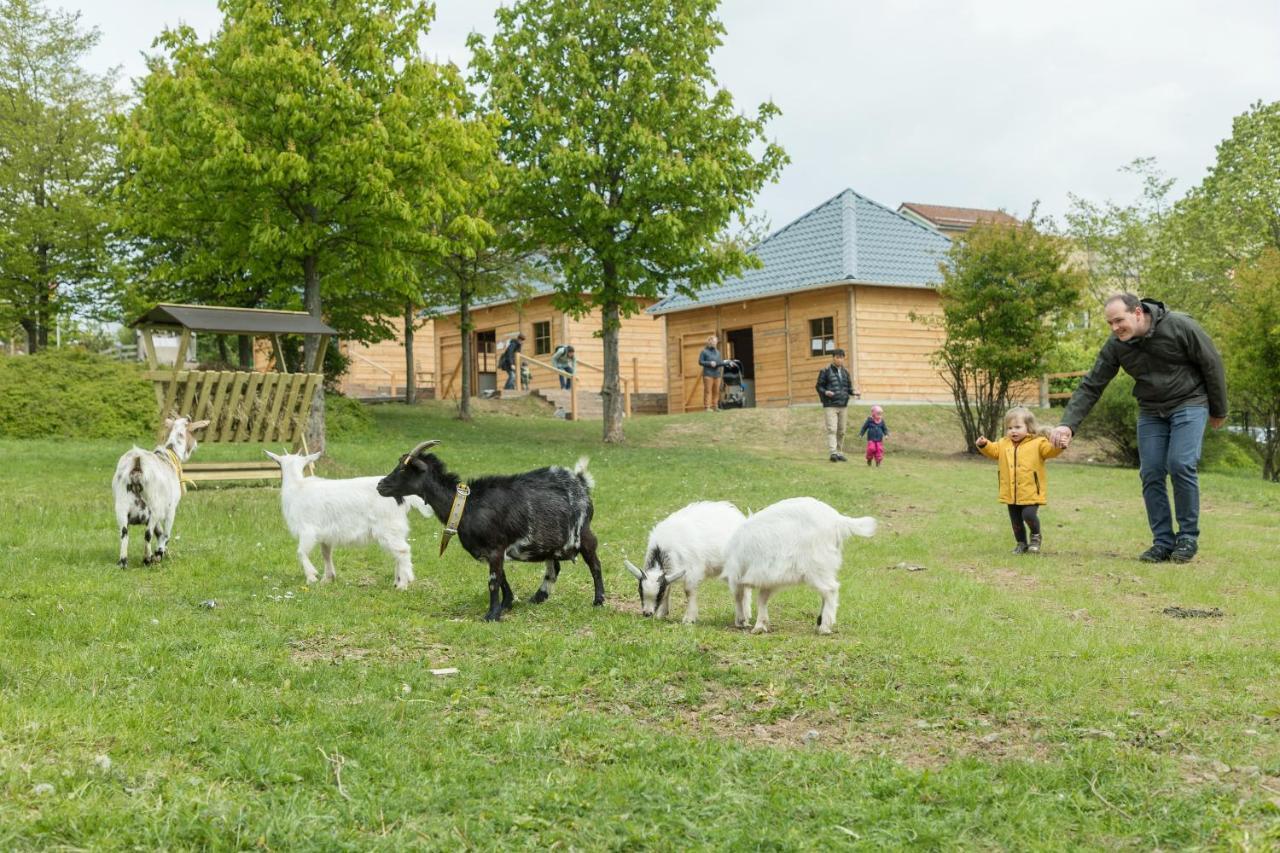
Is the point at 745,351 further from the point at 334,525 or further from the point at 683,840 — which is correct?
the point at 683,840

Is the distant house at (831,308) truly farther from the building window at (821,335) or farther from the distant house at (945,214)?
the distant house at (945,214)

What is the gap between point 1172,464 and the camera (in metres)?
10.1

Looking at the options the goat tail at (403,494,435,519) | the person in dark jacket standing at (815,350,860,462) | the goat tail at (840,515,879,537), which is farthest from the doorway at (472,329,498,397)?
the goat tail at (840,515,879,537)

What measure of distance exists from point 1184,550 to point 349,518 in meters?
7.46

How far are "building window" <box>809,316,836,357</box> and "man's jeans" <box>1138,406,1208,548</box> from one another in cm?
2200

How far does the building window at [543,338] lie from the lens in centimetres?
4162

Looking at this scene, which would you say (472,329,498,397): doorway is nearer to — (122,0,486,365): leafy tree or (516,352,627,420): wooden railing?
(516,352,627,420): wooden railing

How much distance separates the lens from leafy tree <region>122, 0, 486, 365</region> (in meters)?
17.4

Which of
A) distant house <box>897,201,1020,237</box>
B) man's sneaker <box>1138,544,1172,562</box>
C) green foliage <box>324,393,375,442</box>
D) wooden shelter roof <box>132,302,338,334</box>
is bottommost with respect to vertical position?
man's sneaker <box>1138,544,1172,562</box>

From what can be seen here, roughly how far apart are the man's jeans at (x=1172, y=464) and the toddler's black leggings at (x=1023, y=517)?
1.09 m

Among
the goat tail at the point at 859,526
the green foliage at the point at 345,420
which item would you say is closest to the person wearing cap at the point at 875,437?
the green foliage at the point at 345,420

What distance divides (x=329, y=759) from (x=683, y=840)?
1544 mm

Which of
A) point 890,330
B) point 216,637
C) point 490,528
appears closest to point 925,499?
point 490,528

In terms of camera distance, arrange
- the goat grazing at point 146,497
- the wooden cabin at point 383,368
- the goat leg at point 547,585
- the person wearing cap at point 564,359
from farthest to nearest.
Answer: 1. the wooden cabin at point 383,368
2. the person wearing cap at point 564,359
3. the goat grazing at point 146,497
4. the goat leg at point 547,585
